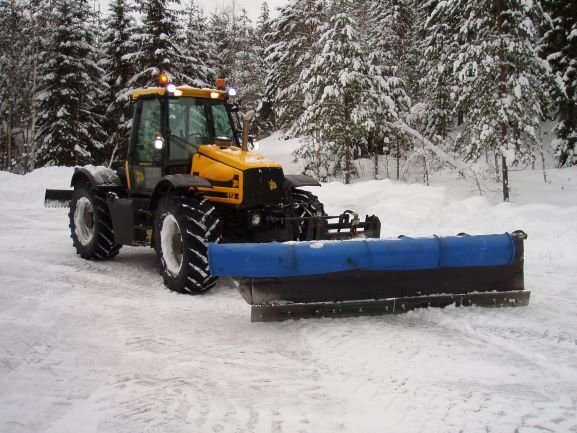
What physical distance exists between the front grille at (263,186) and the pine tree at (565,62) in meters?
18.6

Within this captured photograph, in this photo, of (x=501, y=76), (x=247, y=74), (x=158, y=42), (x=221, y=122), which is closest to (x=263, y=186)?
(x=221, y=122)

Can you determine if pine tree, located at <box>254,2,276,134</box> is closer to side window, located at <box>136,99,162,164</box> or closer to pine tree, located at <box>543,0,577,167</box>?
pine tree, located at <box>543,0,577,167</box>

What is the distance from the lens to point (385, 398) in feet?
11.4

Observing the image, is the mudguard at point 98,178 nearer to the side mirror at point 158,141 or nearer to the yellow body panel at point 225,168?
the side mirror at point 158,141

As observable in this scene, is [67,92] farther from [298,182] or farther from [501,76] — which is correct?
[298,182]

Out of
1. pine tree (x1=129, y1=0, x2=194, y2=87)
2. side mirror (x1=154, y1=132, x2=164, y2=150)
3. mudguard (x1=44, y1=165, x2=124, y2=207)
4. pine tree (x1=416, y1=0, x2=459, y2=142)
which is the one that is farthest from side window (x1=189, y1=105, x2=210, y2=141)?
pine tree (x1=416, y1=0, x2=459, y2=142)

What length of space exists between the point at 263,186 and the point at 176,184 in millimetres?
1071

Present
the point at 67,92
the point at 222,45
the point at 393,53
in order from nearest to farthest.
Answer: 1. the point at 67,92
2. the point at 393,53
3. the point at 222,45

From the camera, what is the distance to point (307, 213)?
7.35 m

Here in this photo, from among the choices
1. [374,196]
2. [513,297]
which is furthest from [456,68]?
[513,297]

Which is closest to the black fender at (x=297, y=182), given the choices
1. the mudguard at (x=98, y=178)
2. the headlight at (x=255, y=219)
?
the headlight at (x=255, y=219)

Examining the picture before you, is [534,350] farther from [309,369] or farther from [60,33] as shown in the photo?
[60,33]

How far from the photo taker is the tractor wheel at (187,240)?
6.09 m

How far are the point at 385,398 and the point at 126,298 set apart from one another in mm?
3672
